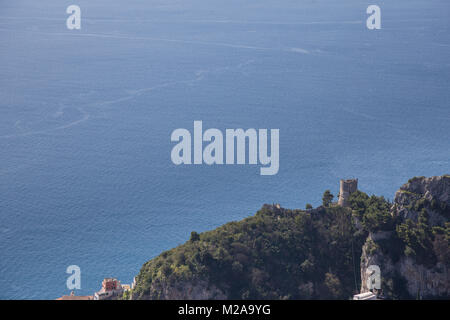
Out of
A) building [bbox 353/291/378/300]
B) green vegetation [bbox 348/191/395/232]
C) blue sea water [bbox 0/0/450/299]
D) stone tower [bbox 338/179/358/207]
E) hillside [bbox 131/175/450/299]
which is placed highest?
blue sea water [bbox 0/0/450/299]

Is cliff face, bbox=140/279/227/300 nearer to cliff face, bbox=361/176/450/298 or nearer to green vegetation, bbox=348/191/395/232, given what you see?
cliff face, bbox=361/176/450/298

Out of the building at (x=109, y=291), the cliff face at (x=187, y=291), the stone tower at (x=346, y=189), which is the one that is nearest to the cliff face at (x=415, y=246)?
the stone tower at (x=346, y=189)

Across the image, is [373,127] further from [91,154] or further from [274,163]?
[91,154]

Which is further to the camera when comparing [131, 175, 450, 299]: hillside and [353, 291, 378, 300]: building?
[131, 175, 450, 299]: hillside

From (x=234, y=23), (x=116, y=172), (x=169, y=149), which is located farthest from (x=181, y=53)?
(x=116, y=172)

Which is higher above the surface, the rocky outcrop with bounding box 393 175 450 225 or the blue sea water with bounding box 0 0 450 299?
the blue sea water with bounding box 0 0 450 299

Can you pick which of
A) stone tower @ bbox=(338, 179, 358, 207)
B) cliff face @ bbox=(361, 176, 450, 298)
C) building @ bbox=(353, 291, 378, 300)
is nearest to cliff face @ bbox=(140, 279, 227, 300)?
building @ bbox=(353, 291, 378, 300)
